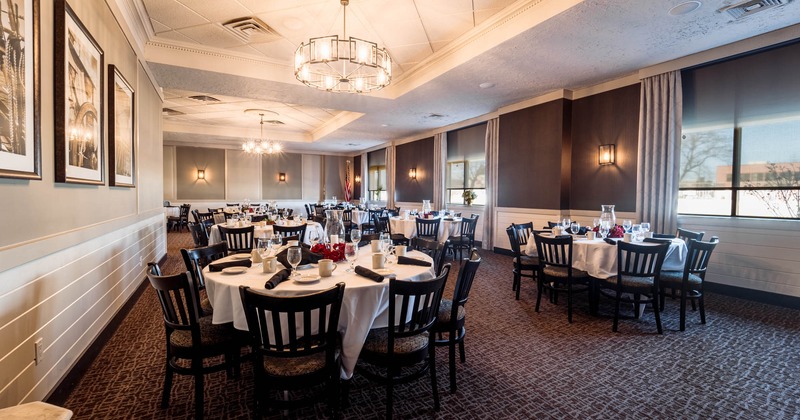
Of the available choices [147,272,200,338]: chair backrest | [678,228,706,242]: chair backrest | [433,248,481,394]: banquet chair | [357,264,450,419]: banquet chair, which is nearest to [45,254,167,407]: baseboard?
[147,272,200,338]: chair backrest

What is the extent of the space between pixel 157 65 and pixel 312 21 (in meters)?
2.68

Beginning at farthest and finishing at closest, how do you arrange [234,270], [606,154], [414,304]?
[606,154] < [234,270] < [414,304]

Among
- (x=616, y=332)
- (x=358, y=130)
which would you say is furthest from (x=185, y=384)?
(x=358, y=130)

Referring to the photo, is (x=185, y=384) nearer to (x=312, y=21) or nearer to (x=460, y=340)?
(x=460, y=340)

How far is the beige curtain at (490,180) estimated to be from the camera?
8219 millimetres

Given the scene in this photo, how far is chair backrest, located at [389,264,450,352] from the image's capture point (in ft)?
6.21

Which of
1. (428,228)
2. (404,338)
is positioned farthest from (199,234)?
(428,228)

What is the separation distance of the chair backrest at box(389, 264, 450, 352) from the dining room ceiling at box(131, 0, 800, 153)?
3.50 m

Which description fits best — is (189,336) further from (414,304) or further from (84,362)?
(414,304)

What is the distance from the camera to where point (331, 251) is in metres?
2.61

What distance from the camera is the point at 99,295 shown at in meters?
3.15

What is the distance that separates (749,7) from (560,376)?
4448 mm

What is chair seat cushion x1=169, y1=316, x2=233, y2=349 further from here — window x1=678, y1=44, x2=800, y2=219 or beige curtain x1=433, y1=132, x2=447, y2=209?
beige curtain x1=433, y1=132, x2=447, y2=209

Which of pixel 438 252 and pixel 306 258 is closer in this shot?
pixel 306 258
